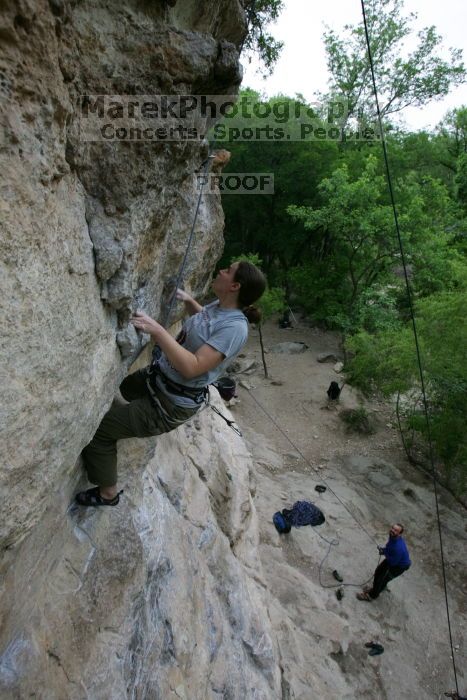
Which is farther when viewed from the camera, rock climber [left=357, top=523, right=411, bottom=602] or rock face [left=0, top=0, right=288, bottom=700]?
rock climber [left=357, top=523, right=411, bottom=602]

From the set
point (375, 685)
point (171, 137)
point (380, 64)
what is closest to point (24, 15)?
point (171, 137)

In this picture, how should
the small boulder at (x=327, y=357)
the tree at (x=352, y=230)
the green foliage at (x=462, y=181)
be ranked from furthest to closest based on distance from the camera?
the green foliage at (x=462, y=181) → the small boulder at (x=327, y=357) → the tree at (x=352, y=230)

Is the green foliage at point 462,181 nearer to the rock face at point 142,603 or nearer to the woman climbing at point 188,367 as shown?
the rock face at point 142,603

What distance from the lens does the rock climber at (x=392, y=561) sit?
7.33 metres

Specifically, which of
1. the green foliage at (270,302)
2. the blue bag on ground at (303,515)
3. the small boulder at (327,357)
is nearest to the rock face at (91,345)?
the blue bag on ground at (303,515)

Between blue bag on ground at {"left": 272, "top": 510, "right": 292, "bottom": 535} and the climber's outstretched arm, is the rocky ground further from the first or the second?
the climber's outstretched arm

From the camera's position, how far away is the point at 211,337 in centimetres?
282

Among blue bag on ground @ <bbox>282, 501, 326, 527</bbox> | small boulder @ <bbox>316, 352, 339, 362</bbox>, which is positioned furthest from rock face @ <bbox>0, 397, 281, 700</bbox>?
small boulder @ <bbox>316, 352, 339, 362</bbox>

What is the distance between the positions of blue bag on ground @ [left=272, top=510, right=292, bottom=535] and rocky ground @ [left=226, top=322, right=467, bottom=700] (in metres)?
0.14

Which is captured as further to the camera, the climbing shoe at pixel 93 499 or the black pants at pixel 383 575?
the black pants at pixel 383 575

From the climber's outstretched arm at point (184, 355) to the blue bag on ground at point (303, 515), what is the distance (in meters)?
7.16

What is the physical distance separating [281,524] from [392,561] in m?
2.21

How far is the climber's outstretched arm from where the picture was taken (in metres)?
2.63

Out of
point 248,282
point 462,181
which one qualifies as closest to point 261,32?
point 248,282
